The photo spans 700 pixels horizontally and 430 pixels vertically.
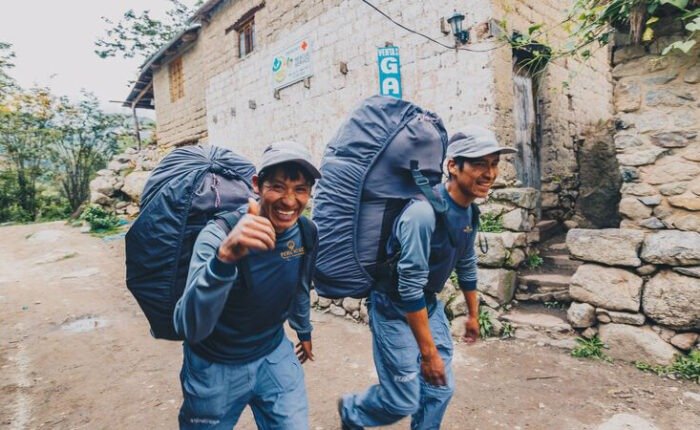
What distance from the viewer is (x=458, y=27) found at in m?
5.05

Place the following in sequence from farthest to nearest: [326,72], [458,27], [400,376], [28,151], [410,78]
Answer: [28,151], [326,72], [410,78], [458,27], [400,376]

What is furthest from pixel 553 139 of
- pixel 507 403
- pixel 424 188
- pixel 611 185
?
pixel 424 188

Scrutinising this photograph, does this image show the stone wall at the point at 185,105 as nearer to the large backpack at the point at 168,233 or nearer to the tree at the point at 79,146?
the tree at the point at 79,146

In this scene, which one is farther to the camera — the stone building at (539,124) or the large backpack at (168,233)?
the stone building at (539,124)

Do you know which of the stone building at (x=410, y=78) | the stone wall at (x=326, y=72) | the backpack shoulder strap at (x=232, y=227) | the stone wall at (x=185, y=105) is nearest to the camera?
the backpack shoulder strap at (x=232, y=227)

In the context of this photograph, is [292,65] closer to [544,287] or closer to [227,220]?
[544,287]

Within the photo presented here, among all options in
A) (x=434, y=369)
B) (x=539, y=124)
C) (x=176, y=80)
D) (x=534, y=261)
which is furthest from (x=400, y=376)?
(x=176, y=80)

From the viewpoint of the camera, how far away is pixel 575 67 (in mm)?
6625

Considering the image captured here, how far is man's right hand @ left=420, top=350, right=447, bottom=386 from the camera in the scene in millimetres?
1971

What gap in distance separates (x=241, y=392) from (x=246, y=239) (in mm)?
889

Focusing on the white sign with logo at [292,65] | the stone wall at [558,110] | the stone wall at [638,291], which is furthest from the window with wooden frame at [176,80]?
the stone wall at [638,291]

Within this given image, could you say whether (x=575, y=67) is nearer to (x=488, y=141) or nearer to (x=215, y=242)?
(x=488, y=141)

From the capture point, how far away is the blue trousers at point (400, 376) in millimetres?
2121

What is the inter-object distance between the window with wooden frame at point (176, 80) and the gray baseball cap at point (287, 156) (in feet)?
41.0
